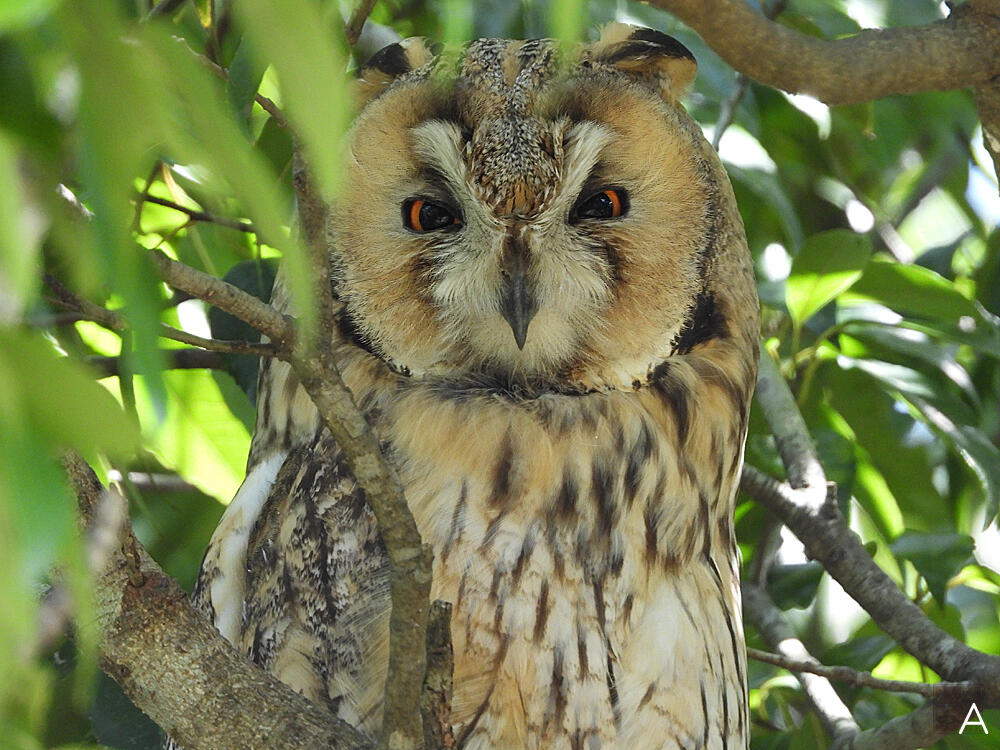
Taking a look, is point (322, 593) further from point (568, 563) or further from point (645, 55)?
point (645, 55)

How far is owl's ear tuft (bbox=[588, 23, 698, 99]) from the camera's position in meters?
1.71

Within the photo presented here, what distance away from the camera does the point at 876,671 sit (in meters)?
2.11

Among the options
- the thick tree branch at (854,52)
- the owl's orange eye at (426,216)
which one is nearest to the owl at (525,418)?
the owl's orange eye at (426,216)

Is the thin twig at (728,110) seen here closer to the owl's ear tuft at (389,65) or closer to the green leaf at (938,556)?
the owl's ear tuft at (389,65)

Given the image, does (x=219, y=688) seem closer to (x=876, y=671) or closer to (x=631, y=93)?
(x=631, y=93)

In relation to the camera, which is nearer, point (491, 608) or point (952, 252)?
point (491, 608)

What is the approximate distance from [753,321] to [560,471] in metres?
0.43

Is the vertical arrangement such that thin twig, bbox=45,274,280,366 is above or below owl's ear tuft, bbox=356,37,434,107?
above

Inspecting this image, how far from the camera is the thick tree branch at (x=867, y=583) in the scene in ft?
5.33

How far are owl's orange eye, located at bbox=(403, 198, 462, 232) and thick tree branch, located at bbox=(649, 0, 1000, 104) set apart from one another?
44 centimetres

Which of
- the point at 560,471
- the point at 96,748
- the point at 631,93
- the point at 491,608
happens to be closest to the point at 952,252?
the point at 631,93

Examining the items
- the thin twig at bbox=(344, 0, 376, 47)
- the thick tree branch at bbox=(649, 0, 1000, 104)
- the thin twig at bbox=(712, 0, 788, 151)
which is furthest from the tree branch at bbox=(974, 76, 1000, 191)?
the thin twig at bbox=(344, 0, 376, 47)

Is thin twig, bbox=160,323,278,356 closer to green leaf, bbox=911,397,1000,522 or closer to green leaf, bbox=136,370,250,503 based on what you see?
green leaf, bbox=136,370,250,503

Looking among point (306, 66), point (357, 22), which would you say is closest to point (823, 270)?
point (357, 22)
